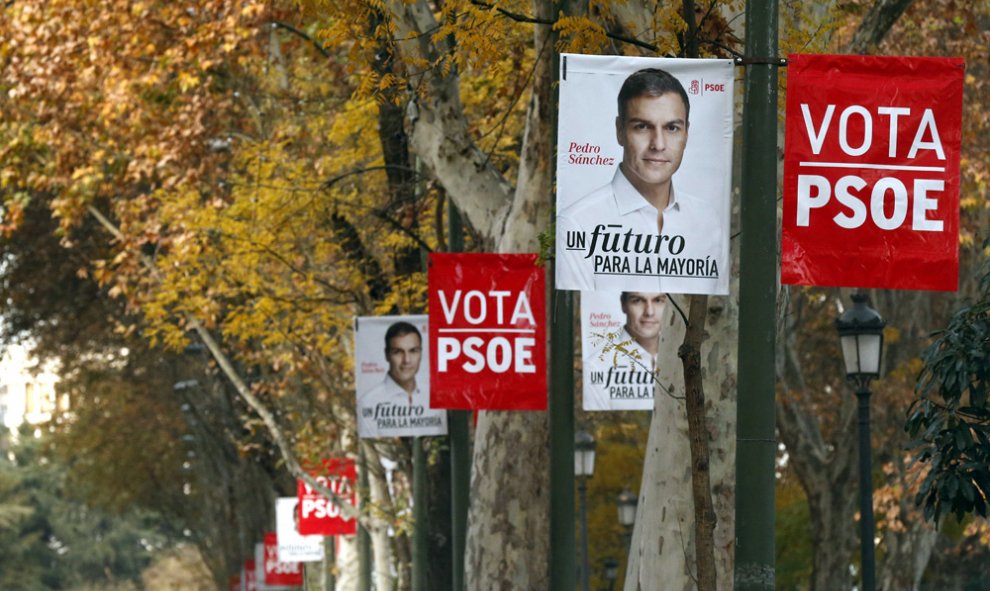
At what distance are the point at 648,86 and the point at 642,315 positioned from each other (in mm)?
9153

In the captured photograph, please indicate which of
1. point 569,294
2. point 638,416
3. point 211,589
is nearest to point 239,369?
point 638,416

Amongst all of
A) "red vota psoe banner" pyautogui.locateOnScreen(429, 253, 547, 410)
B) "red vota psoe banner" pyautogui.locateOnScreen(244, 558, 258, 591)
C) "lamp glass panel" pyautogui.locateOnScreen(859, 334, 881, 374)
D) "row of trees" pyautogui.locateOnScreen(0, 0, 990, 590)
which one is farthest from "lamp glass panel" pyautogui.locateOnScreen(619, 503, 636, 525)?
"red vota psoe banner" pyautogui.locateOnScreen(244, 558, 258, 591)

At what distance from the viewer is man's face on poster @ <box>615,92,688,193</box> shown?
927 centimetres

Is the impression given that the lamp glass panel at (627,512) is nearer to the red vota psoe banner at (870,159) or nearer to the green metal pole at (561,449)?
the green metal pole at (561,449)

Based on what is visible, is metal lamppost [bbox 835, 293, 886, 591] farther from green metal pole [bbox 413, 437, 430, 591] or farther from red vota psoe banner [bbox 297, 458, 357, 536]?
red vota psoe banner [bbox 297, 458, 357, 536]

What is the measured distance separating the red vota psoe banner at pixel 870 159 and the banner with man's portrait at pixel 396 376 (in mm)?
11562

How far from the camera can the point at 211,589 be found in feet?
318

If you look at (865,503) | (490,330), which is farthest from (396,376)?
(865,503)

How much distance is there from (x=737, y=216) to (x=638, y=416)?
2289 centimetres

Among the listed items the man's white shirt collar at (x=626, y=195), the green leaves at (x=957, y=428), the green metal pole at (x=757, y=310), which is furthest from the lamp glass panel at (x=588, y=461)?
the man's white shirt collar at (x=626, y=195)

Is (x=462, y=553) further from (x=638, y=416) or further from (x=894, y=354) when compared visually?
(x=638, y=416)

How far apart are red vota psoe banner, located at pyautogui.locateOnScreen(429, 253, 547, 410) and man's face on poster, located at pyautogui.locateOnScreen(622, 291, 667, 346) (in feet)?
9.95

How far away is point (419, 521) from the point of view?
21.1 metres

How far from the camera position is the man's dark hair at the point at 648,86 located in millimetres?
9242
